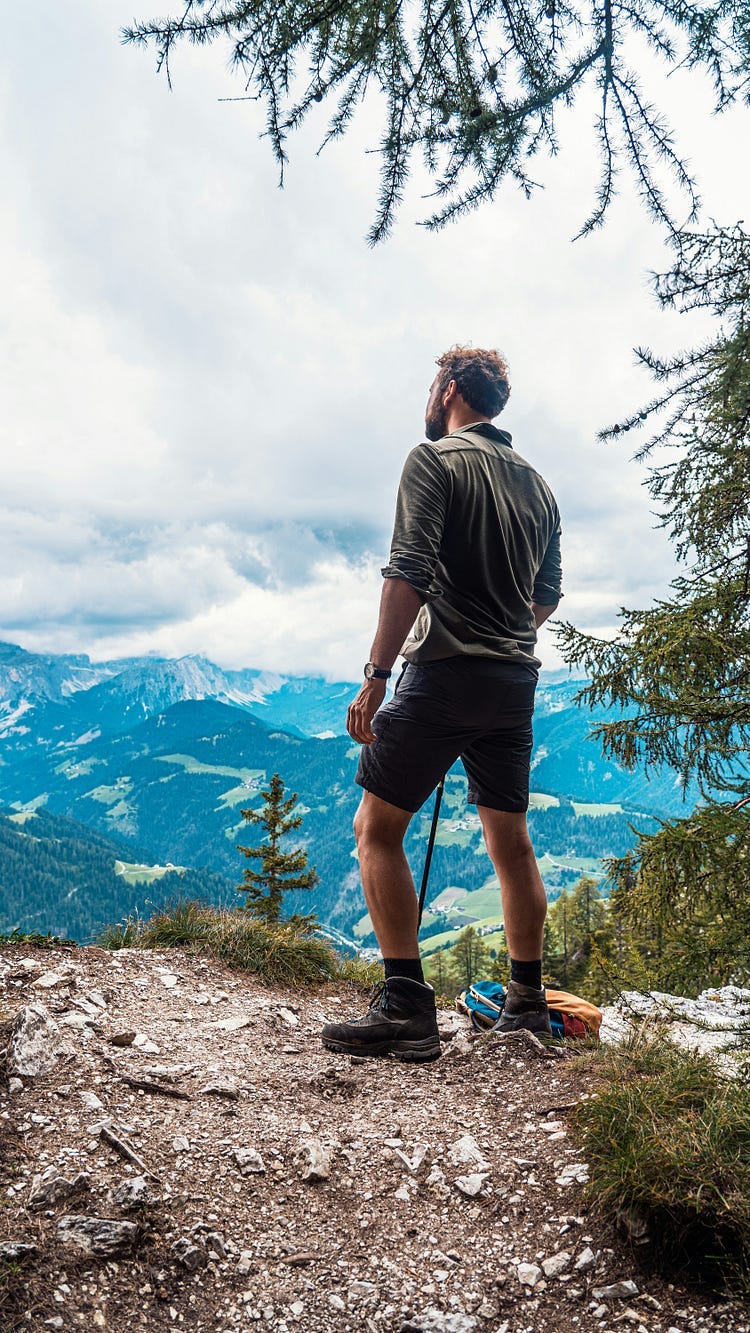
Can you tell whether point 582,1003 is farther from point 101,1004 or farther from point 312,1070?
point 101,1004

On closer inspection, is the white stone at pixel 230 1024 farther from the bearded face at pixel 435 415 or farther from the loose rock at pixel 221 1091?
the bearded face at pixel 435 415

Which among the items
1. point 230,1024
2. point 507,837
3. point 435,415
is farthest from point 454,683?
point 230,1024

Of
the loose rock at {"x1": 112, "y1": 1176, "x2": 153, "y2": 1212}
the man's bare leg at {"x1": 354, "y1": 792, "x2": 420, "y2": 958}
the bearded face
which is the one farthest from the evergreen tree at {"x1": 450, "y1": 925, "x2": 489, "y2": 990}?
the loose rock at {"x1": 112, "y1": 1176, "x2": 153, "y2": 1212}

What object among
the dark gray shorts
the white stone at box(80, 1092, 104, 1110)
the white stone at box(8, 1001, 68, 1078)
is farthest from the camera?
the dark gray shorts

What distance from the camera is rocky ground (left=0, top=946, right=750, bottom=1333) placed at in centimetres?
205

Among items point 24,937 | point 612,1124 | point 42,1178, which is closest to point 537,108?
point 612,1124

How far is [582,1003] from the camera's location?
443cm

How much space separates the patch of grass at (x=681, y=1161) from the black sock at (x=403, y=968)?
1235 millimetres

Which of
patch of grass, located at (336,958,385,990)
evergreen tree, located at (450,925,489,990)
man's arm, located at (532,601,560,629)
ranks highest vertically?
man's arm, located at (532,601,560,629)

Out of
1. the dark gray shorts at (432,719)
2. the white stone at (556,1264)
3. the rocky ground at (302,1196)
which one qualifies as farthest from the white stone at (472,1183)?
the dark gray shorts at (432,719)

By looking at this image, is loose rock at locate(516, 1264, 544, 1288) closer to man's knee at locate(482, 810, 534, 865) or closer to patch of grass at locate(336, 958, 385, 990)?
man's knee at locate(482, 810, 534, 865)

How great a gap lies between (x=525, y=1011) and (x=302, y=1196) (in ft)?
6.00

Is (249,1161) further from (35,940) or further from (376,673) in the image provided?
(35,940)

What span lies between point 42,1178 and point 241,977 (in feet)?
11.5
